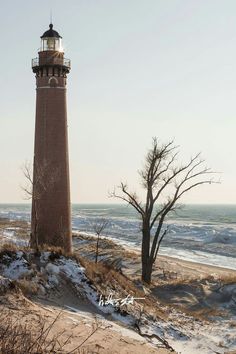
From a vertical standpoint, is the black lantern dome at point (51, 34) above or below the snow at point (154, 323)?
above

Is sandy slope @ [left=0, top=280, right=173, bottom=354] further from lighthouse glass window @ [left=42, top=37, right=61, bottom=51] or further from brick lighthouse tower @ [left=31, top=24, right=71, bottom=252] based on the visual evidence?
lighthouse glass window @ [left=42, top=37, right=61, bottom=51]

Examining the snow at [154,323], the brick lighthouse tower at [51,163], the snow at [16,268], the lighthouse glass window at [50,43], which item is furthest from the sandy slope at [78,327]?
the lighthouse glass window at [50,43]

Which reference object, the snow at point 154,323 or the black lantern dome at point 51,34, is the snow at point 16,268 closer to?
the snow at point 154,323

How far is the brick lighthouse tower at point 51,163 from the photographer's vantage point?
76.3 feet

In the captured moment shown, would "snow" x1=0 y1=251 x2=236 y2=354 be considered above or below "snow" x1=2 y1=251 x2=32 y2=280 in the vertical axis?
below

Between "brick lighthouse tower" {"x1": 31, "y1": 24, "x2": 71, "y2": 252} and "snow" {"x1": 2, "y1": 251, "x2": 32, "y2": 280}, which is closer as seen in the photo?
"snow" {"x1": 2, "y1": 251, "x2": 32, "y2": 280}

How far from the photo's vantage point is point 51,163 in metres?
23.2

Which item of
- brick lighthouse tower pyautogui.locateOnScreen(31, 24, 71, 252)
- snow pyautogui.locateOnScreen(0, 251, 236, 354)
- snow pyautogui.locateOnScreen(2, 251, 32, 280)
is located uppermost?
brick lighthouse tower pyautogui.locateOnScreen(31, 24, 71, 252)

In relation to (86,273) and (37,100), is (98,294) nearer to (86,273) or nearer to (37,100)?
(86,273)

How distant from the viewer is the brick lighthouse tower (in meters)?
23.2

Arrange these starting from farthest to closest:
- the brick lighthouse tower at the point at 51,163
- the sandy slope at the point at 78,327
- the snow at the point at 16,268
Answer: the brick lighthouse tower at the point at 51,163 → the snow at the point at 16,268 → the sandy slope at the point at 78,327

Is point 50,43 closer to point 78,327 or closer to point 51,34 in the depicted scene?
point 51,34

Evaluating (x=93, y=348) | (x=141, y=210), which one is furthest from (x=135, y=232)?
(x=93, y=348)

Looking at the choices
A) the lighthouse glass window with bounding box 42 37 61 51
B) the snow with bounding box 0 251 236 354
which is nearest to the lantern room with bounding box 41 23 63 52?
the lighthouse glass window with bounding box 42 37 61 51
